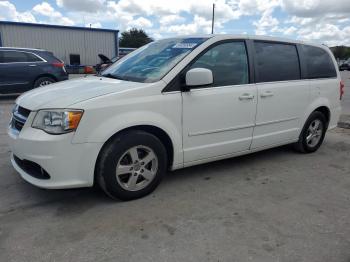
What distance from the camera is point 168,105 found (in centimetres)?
336

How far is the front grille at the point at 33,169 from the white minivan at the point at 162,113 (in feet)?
0.03

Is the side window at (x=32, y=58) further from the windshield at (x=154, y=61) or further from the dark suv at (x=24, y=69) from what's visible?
the windshield at (x=154, y=61)

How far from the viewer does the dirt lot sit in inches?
100.0

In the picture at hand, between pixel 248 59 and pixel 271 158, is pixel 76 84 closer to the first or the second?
pixel 248 59

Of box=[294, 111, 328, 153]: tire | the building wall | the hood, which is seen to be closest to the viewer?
the hood

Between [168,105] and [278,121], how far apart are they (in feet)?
5.89

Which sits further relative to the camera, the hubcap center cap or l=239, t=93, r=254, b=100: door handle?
l=239, t=93, r=254, b=100: door handle

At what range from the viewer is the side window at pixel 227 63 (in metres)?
3.69

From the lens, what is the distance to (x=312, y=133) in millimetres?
5117

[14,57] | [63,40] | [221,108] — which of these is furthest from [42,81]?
[63,40]

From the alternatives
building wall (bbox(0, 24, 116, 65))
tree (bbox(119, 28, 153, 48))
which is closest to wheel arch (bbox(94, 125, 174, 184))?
building wall (bbox(0, 24, 116, 65))

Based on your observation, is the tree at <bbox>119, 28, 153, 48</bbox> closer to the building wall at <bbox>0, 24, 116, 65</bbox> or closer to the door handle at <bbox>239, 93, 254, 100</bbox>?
the building wall at <bbox>0, 24, 116, 65</bbox>

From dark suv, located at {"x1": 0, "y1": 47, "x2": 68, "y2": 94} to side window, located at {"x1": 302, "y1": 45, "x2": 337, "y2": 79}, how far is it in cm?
834

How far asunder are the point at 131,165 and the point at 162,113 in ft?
1.96
